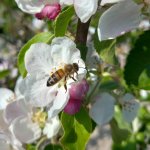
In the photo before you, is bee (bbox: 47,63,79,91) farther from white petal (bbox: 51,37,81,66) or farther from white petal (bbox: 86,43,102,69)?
white petal (bbox: 86,43,102,69)

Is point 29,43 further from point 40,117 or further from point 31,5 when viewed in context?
point 40,117

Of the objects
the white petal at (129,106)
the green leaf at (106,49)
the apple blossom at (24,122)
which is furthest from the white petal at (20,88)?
the white petal at (129,106)

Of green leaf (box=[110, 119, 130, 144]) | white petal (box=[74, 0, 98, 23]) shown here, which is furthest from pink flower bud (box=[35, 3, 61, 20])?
green leaf (box=[110, 119, 130, 144])

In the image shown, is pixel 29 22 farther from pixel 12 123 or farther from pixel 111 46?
pixel 111 46

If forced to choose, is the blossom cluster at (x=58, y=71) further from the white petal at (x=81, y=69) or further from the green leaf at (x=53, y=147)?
the green leaf at (x=53, y=147)

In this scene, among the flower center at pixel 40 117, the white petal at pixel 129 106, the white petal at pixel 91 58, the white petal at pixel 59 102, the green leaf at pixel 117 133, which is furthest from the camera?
the green leaf at pixel 117 133

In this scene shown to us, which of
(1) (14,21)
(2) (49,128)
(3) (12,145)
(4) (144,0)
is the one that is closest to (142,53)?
(4) (144,0)

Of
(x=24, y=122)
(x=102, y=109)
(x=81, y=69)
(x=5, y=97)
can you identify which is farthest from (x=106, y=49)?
(x=5, y=97)
